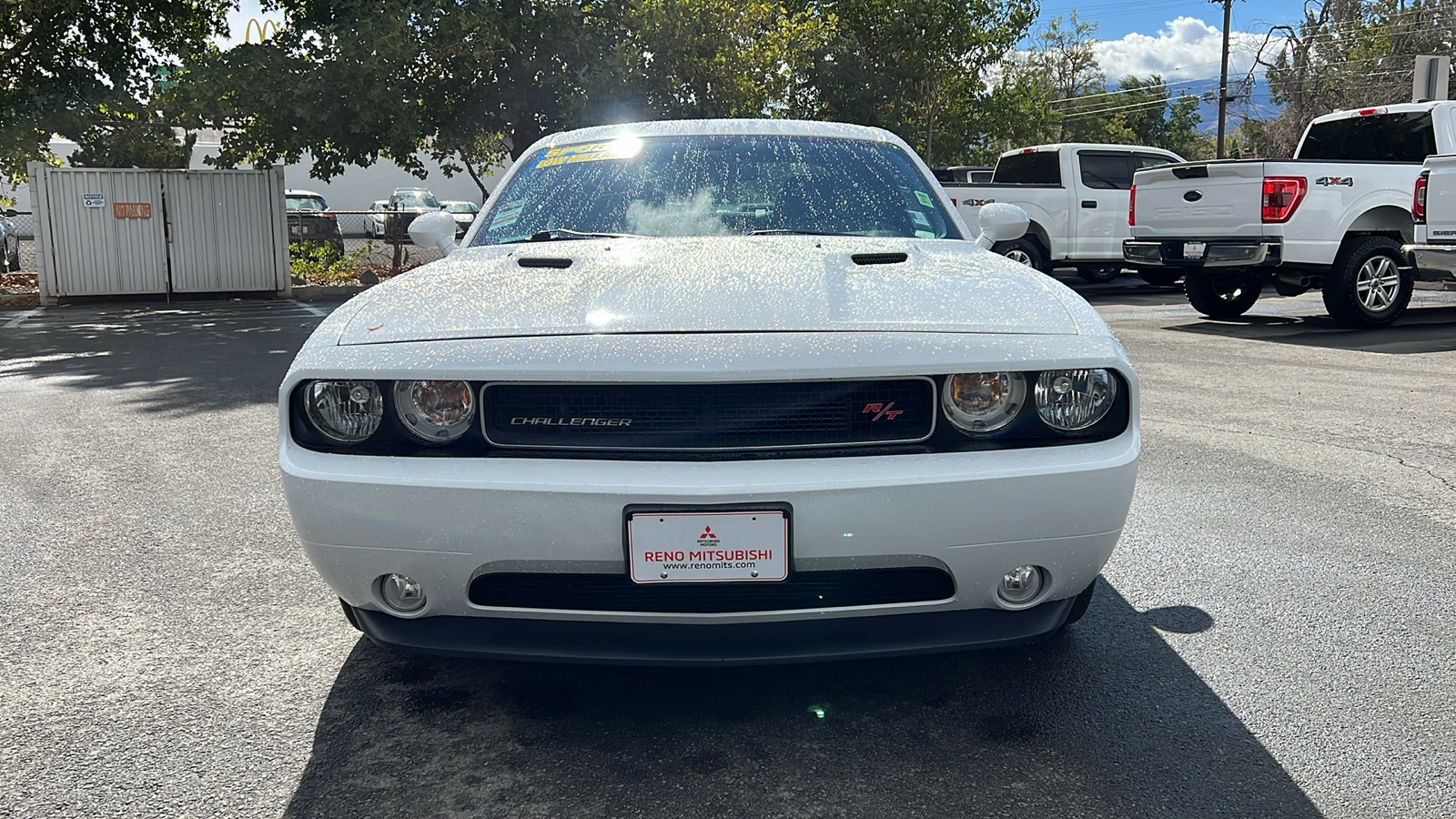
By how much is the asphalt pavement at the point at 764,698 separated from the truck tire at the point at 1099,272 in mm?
10810

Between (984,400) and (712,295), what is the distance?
658 mm

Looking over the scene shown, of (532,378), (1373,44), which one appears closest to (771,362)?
(532,378)

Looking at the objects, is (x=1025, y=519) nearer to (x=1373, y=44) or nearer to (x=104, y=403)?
(x=104, y=403)

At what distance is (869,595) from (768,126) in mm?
2253

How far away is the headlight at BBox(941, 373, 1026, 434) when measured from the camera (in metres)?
2.48

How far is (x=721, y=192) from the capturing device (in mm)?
3805

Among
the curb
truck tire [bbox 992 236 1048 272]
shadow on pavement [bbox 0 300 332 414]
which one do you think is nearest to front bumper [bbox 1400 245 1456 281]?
truck tire [bbox 992 236 1048 272]

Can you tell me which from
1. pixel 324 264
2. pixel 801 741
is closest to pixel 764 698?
pixel 801 741

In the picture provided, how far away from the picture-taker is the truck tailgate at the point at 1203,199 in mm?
10414

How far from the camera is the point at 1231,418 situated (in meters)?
6.45

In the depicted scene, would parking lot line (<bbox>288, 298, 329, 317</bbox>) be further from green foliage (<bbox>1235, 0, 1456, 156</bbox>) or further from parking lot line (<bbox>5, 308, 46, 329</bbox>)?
green foliage (<bbox>1235, 0, 1456, 156</bbox>)

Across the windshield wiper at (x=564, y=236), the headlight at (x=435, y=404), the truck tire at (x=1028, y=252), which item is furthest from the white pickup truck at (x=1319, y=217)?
the headlight at (x=435, y=404)

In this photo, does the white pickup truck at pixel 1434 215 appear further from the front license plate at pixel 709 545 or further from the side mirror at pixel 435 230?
the front license plate at pixel 709 545

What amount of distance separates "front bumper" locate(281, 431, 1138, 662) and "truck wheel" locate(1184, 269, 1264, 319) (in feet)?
33.6
